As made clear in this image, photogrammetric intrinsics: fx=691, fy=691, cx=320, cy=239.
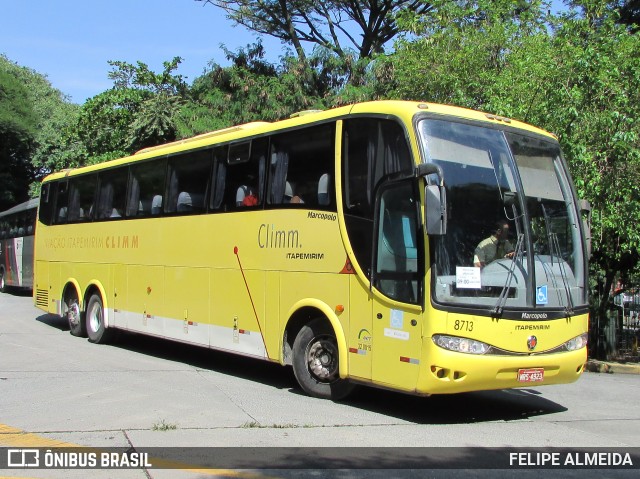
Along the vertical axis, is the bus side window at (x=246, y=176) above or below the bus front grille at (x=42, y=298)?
above

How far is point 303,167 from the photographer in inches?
357

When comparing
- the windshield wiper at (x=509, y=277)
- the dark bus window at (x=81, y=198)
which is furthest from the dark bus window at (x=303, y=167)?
the dark bus window at (x=81, y=198)

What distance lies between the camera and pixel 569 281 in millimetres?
7988

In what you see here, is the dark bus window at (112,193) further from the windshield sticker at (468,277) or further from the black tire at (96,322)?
the windshield sticker at (468,277)

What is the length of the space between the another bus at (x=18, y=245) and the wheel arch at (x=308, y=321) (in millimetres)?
18597

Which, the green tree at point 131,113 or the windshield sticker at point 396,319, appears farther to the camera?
the green tree at point 131,113

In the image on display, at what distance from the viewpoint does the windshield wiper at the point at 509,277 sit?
7273mm

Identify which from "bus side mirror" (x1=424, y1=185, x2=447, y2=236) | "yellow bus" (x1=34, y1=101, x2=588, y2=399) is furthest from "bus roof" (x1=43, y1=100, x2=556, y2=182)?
"bus side mirror" (x1=424, y1=185, x2=447, y2=236)

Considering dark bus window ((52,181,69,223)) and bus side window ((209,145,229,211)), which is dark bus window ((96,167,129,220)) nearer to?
dark bus window ((52,181,69,223))

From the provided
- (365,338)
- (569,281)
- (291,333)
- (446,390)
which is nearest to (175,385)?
(291,333)

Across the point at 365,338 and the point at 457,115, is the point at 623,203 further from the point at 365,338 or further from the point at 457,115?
the point at 365,338

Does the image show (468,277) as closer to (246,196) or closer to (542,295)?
(542,295)

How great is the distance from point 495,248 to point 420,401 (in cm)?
272

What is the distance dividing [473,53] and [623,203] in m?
5.08
